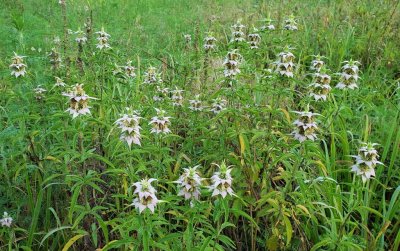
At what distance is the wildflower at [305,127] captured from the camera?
2.12m

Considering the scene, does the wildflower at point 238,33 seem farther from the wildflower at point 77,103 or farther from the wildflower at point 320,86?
the wildflower at point 77,103

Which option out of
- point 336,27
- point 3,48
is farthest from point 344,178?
point 3,48

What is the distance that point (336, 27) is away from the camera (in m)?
5.09

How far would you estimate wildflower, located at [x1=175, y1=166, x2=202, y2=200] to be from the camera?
72.2 inches

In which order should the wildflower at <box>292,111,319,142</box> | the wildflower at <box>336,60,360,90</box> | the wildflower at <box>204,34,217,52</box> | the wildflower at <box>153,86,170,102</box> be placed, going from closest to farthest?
the wildflower at <box>292,111,319,142</box> → the wildflower at <box>336,60,360,90</box> → the wildflower at <box>153,86,170,102</box> → the wildflower at <box>204,34,217,52</box>

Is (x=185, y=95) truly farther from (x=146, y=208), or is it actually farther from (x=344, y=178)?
(x=146, y=208)

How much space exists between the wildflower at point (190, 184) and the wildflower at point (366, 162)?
79 centimetres

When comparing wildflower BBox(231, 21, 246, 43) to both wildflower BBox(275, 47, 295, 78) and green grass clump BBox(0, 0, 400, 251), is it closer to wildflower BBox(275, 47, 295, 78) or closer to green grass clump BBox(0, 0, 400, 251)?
green grass clump BBox(0, 0, 400, 251)

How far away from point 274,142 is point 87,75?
1242 millimetres

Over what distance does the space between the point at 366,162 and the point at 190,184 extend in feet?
2.78

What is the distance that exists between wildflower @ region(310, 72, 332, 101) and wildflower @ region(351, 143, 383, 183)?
365mm

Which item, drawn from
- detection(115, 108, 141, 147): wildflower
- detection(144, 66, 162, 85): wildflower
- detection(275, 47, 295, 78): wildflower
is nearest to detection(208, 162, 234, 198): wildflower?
detection(115, 108, 141, 147): wildflower

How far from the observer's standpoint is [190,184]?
6.07 ft

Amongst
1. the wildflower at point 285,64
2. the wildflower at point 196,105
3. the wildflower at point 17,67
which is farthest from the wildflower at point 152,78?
the wildflower at point 285,64
